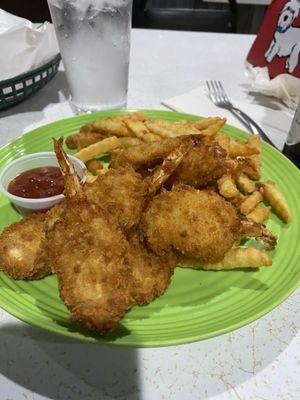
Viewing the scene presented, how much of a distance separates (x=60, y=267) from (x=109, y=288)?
5.3 inches

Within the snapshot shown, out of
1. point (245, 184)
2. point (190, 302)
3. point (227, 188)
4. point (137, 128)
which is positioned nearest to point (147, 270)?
point (190, 302)

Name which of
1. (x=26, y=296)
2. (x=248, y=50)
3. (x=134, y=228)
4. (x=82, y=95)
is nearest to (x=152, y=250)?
(x=134, y=228)

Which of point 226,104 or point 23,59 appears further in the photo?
point 226,104

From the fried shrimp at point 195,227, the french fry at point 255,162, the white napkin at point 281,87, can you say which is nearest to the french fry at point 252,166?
the french fry at point 255,162

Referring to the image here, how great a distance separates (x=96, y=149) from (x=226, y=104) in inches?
32.1

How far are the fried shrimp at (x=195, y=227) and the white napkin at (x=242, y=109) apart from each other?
32.0 inches

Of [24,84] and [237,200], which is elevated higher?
[24,84]

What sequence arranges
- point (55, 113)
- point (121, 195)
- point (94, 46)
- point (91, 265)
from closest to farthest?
point (91, 265), point (121, 195), point (94, 46), point (55, 113)

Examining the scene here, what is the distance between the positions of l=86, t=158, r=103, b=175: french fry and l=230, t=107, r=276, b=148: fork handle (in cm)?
73

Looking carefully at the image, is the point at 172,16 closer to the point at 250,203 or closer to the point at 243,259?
the point at 250,203

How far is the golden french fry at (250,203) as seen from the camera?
3.93 feet

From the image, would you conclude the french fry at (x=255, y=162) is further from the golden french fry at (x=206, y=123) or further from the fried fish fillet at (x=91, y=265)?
the fried fish fillet at (x=91, y=265)

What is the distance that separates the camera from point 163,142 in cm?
128

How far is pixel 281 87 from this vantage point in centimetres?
197
